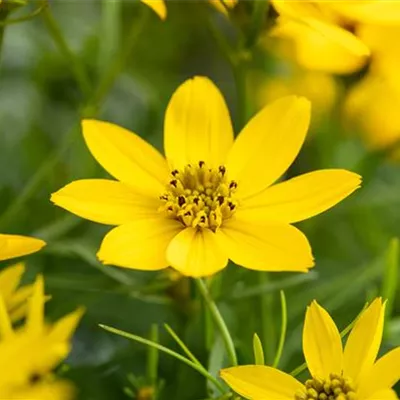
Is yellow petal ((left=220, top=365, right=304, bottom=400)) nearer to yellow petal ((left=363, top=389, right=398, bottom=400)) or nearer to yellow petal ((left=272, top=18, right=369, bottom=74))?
yellow petal ((left=363, top=389, right=398, bottom=400))

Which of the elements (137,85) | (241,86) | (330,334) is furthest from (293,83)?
(330,334)

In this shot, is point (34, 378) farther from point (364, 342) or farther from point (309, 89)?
point (309, 89)

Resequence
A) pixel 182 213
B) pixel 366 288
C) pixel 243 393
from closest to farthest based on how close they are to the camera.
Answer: pixel 243 393
pixel 182 213
pixel 366 288

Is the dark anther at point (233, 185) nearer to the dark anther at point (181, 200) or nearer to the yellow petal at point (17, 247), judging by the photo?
the dark anther at point (181, 200)

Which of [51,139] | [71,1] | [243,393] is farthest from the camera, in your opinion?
[71,1]

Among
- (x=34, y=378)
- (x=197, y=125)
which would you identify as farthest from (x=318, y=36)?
(x=34, y=378)

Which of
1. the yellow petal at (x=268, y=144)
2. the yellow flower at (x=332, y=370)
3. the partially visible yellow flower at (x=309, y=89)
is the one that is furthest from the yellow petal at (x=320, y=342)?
the partially visible yellow flower at (x=309, y=89)

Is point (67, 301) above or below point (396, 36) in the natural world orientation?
below

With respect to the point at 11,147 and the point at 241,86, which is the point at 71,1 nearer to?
the point at 11,147
